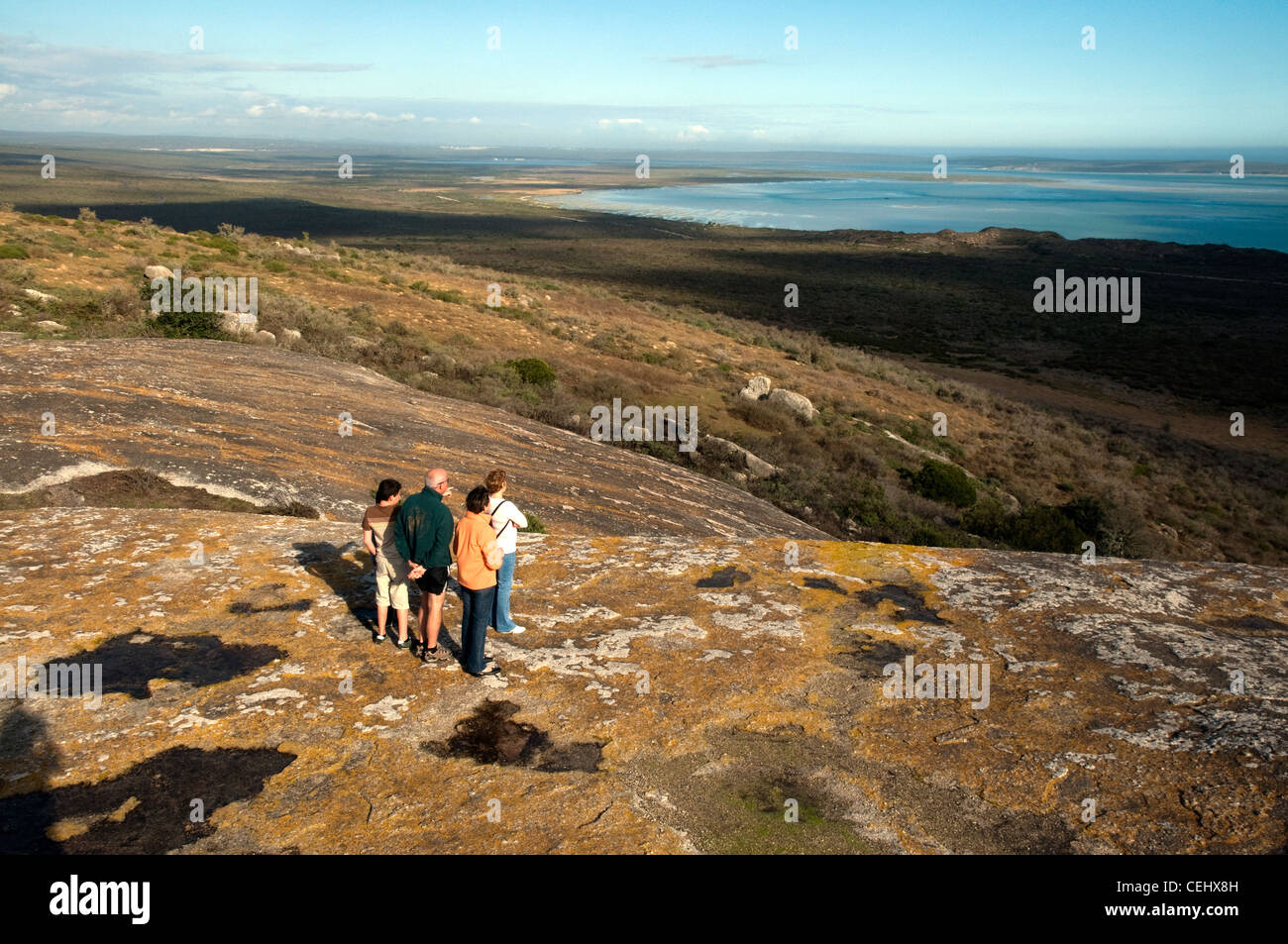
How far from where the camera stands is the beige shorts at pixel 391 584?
5.27 m

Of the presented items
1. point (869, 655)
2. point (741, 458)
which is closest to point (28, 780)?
point (869, 655)

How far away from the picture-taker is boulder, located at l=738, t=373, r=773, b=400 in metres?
25.4

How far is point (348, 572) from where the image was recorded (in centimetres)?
618

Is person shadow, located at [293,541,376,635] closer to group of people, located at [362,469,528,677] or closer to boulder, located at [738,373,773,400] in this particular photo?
group of people, located at [362,469,528,677]

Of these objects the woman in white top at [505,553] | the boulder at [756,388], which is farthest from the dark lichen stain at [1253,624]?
the boulder at [756,388]

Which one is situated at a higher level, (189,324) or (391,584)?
(189,324)

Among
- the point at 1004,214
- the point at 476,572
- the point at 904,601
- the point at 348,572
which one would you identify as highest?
the point at 1004,214

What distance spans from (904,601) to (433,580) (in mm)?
3510

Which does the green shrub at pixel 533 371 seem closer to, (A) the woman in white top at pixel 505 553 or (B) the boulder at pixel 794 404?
(B) the boulder at pixel 794 404

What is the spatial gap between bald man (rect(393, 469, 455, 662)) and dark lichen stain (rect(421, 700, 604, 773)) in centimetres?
90

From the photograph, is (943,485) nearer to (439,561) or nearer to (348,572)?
(348,572)

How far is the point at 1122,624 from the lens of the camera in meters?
5.58

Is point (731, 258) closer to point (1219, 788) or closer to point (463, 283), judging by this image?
point (463, 283)
